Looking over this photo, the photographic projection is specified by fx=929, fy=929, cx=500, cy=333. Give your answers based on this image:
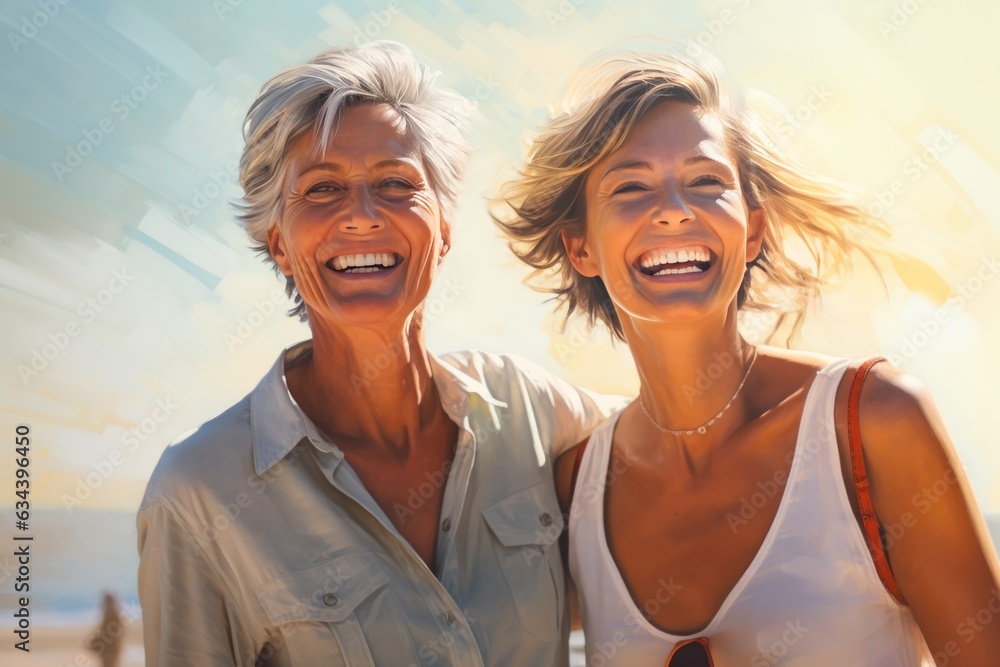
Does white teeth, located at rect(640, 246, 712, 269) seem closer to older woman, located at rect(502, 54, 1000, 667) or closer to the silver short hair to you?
older woman, located at rect(502, 54, 1000, 667)

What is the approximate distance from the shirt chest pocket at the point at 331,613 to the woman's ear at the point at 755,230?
4.54 ft

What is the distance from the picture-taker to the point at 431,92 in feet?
9.09

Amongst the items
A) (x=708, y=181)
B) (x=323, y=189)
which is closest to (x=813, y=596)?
(x=708, y=181)

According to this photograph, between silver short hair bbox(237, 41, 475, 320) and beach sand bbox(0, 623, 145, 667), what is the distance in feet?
16.4

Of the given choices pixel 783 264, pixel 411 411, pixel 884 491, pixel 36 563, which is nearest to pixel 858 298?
pixel 783 264

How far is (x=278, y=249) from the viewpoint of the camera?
2775mm

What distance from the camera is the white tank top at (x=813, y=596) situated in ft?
7.03

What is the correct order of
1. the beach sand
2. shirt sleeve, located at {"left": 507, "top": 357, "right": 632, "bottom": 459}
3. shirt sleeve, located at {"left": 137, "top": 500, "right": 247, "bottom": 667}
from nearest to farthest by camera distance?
shirt sleeve, located at {"left": 137, "top": 500, "right": 247, "bottom": 667} < shirt sleeve, located at {"left": 507, "top": 357, "right": 632, "bottom": 459} < the beach sand

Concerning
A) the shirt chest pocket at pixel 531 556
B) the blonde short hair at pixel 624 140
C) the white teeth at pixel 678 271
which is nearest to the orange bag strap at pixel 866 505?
the white teeth at pixel 678 271

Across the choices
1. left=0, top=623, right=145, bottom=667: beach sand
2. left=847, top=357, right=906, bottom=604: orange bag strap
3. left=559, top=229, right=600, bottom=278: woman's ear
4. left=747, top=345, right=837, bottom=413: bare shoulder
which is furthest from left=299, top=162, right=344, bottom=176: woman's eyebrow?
left=0, top=623, right=145, bottom=667: beach sand

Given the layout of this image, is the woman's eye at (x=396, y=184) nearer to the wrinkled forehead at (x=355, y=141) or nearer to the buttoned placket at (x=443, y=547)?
the wrinkled forehead at (x=355, y=141)

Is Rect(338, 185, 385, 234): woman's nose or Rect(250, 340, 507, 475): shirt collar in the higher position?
Rect(338, 185, 385, 234): woman's nose

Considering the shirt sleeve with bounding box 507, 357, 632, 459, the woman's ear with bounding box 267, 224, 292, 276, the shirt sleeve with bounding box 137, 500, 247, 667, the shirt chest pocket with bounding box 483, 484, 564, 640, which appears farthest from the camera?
the shirt sleeve with bounding box 507, 357, 632, 459

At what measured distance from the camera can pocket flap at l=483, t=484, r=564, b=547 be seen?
104 inches
